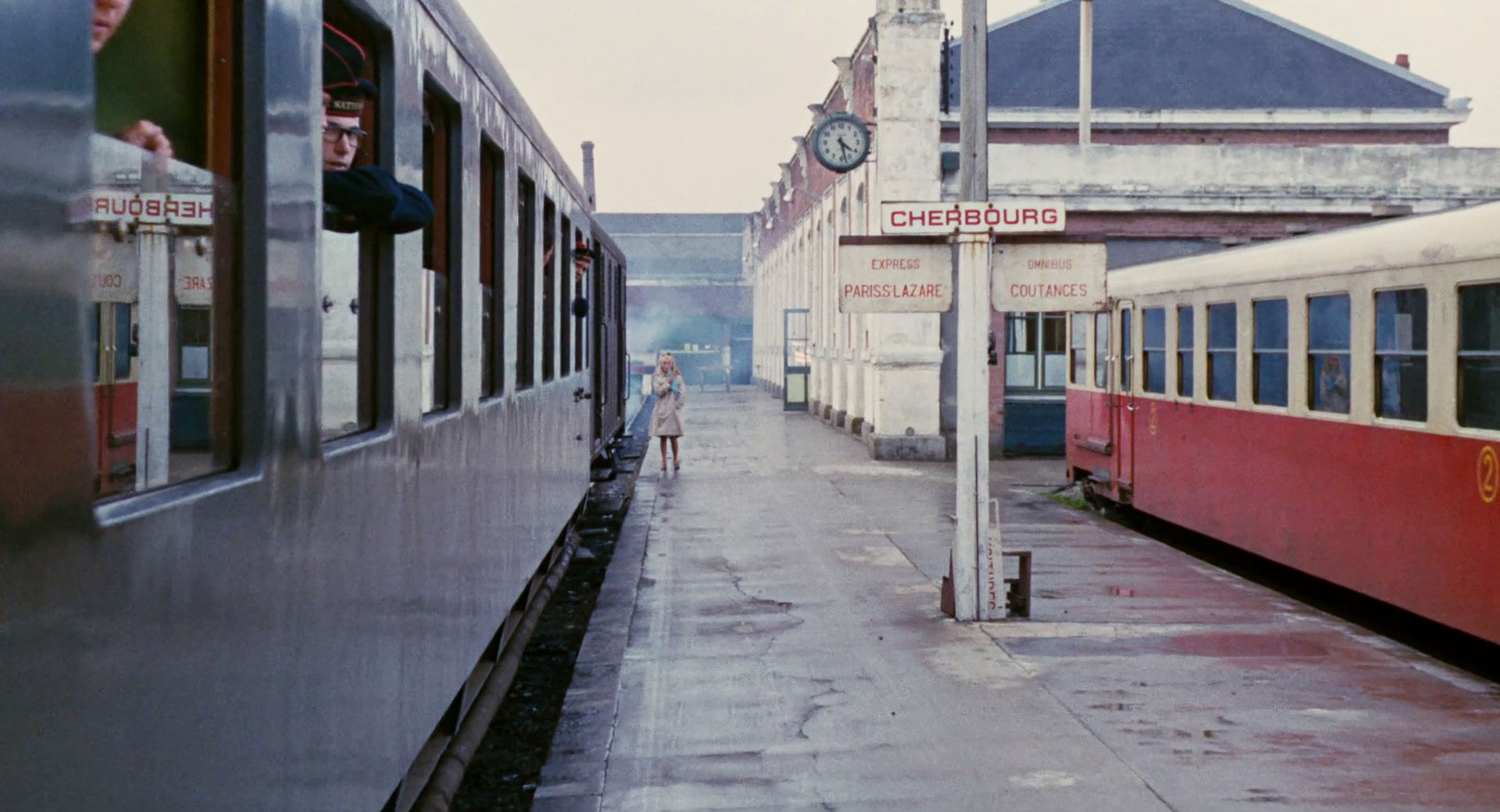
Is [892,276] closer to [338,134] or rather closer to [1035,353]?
[338,134]

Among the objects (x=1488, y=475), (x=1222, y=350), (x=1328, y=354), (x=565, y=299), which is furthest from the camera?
(x=1222, y=350)

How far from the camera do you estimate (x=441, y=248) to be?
5.80m

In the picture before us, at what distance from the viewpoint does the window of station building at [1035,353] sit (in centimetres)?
2559

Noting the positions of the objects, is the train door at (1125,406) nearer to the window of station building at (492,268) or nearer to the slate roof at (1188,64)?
the window of station building at (492,268)

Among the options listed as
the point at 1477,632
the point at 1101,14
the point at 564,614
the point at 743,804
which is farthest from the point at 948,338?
A: the point at 743,804

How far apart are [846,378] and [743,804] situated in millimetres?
26883

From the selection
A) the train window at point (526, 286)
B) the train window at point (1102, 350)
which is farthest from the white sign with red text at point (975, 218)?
the train window at point (1102, 350)

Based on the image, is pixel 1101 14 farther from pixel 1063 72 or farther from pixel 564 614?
pixel 564 614

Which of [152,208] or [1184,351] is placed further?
[1184,351]

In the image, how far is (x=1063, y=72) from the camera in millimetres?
33000

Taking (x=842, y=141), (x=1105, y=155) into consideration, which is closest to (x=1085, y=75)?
(x=1105, y=155)

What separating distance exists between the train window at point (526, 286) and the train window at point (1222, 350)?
19.8 ft

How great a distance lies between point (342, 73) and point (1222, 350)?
1032 centimetres

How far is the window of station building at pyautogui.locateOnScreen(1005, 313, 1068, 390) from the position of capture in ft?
84.0
